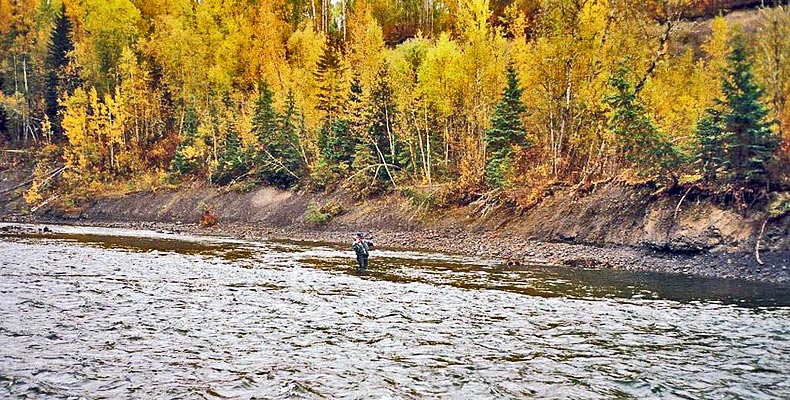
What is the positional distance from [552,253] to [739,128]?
31.3ft

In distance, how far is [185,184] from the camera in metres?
58.8

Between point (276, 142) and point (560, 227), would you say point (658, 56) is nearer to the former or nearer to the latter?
point (560, 227)

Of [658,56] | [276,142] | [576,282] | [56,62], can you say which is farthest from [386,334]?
[56,62]

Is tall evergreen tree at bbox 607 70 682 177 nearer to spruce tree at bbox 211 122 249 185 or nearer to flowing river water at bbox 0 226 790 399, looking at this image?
flowing river water at bbox 0 226 790 399

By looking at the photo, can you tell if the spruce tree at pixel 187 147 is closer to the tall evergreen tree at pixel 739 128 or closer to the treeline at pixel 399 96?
the treeline at pixel 399 96

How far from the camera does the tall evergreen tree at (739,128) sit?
23.9 m

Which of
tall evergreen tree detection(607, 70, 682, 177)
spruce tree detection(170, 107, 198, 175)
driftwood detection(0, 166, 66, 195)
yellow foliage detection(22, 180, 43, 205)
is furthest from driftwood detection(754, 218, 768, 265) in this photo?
driftwood detection(0, 166, 66, 195)

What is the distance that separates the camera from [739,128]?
24406 millimetres

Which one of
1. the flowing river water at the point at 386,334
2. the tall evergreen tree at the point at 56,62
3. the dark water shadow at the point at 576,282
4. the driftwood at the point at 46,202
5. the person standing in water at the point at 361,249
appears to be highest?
the tall evergreen tree at the point at 56,62

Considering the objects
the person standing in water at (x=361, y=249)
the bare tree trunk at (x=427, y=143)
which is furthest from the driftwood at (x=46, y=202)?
the person standing in water at (x=361, y=249)

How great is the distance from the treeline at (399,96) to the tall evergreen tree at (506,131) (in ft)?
0.36

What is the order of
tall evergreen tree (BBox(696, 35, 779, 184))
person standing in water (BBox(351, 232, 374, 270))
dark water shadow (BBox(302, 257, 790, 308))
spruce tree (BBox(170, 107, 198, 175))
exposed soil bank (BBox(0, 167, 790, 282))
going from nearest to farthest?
dark water shadow (BBox(302, 257, 790, 308)) < tall evergreen tree (BBox(696, 35, 779, 184)) < exposed soil bank (BBox(0, 167, 790, 282)) < person standing in water (BBox(351, 232, 374, 270)) < spruce tree (BBox(170, 107, 198, 175))

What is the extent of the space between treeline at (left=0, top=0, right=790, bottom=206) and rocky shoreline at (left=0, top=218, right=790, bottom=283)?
142 inches

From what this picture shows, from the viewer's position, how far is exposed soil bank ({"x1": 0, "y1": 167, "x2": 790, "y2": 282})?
79.3 ft
